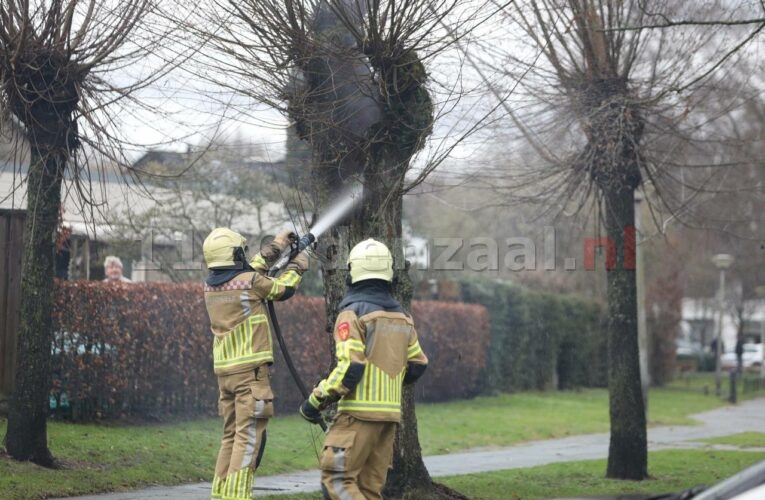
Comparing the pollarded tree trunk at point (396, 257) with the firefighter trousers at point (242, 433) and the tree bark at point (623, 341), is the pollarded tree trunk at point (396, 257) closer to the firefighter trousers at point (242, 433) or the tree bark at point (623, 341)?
the firefighter trousers at point (242, 433)

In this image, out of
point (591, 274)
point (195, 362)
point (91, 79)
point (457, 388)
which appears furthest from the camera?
point (591, 274)

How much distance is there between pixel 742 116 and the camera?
32.2 meters

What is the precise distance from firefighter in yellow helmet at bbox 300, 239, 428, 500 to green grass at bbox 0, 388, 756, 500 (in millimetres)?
2356

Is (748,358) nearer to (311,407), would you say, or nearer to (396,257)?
(396,257)

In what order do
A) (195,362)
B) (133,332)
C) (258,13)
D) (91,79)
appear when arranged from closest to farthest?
(258,13) < (91,79) < (133,332) < (195,362)

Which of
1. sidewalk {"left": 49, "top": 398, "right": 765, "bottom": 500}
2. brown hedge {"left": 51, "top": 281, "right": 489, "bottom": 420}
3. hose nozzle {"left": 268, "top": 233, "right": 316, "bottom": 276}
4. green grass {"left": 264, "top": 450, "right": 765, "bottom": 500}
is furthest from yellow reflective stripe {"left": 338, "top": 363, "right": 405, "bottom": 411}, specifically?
brown hedge {"left": 51, "top": 281, "right": 489, "bottom": 420}

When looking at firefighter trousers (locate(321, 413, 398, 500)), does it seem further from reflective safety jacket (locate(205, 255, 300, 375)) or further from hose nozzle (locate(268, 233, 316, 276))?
hose nozzle (locate(268, 233, 316, 276))

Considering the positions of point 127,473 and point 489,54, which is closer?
point 127,473

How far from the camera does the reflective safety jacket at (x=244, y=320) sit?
7.99 meters

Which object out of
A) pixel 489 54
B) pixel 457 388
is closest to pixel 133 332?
pixel 489 54

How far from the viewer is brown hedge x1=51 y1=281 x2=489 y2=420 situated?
42.3ft

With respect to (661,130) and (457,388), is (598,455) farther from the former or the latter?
(457,388)

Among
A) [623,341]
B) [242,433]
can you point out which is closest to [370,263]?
[242,433]

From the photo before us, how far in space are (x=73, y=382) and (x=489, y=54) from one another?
6352 millimetres
